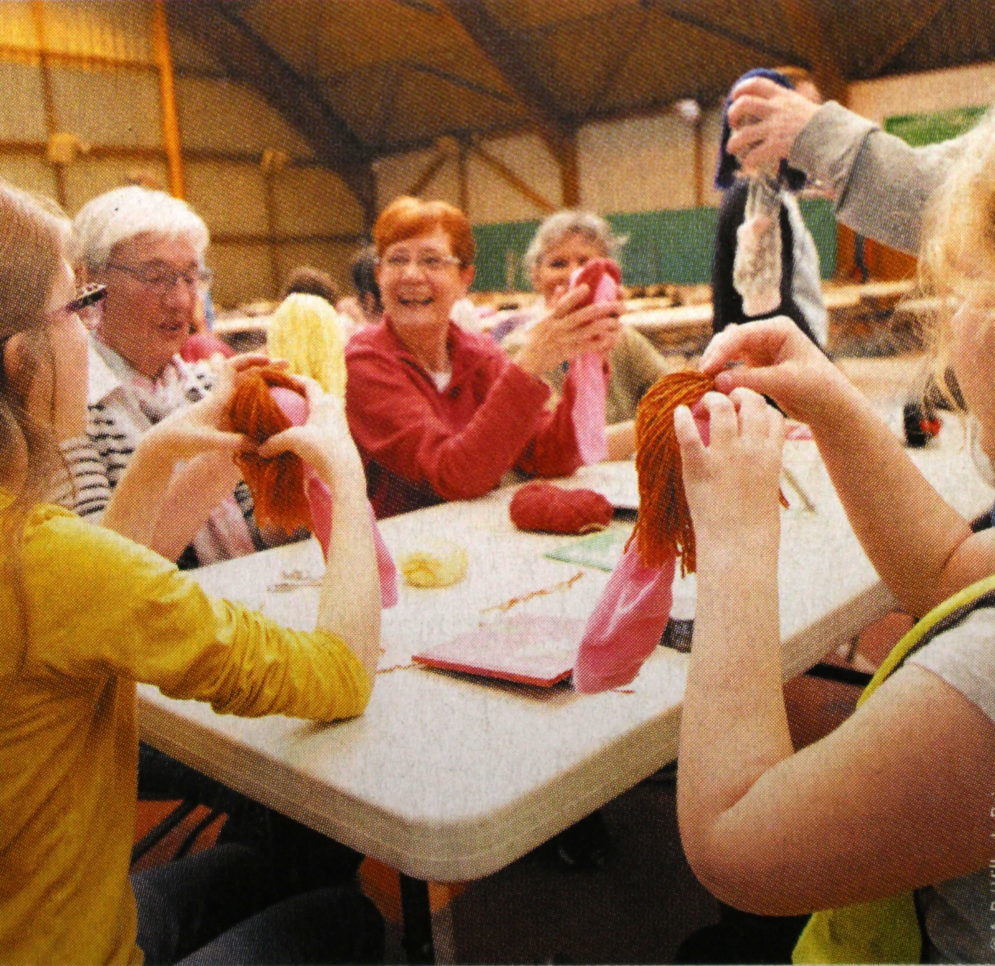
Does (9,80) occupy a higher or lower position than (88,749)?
higher

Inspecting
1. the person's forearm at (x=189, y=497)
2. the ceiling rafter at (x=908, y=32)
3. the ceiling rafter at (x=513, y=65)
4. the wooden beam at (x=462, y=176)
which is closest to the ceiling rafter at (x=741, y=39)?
the ceiling rafter at (x=908, y=32)

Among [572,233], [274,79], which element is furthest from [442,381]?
[274,79]

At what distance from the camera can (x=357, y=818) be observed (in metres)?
0.79

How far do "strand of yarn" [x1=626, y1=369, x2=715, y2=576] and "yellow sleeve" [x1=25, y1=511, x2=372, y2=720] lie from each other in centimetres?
35

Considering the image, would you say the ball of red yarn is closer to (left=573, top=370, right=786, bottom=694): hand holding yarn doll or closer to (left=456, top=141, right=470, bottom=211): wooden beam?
(left=573, top=370, right=786, bottom=694): hand holding yarn doll

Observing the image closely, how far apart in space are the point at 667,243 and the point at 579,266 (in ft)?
29.0

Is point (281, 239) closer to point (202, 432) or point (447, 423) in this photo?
point (447, 423)

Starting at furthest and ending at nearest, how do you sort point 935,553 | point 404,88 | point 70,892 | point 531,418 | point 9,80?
point 404,88 → point 531,418 → point 9,80 → point 935,553 → point 70,892

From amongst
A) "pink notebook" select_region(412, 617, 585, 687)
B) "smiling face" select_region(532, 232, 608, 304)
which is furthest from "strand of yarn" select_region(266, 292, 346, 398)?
"smiling face" select_region(532, 232, 608, 304)

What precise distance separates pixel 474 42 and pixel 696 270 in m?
3.59

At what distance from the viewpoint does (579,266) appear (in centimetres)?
283

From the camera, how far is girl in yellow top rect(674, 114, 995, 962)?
554 mm

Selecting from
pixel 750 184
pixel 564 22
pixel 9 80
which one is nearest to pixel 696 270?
pixel 564 22

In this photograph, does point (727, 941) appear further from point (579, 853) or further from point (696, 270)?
point (696, 270)
